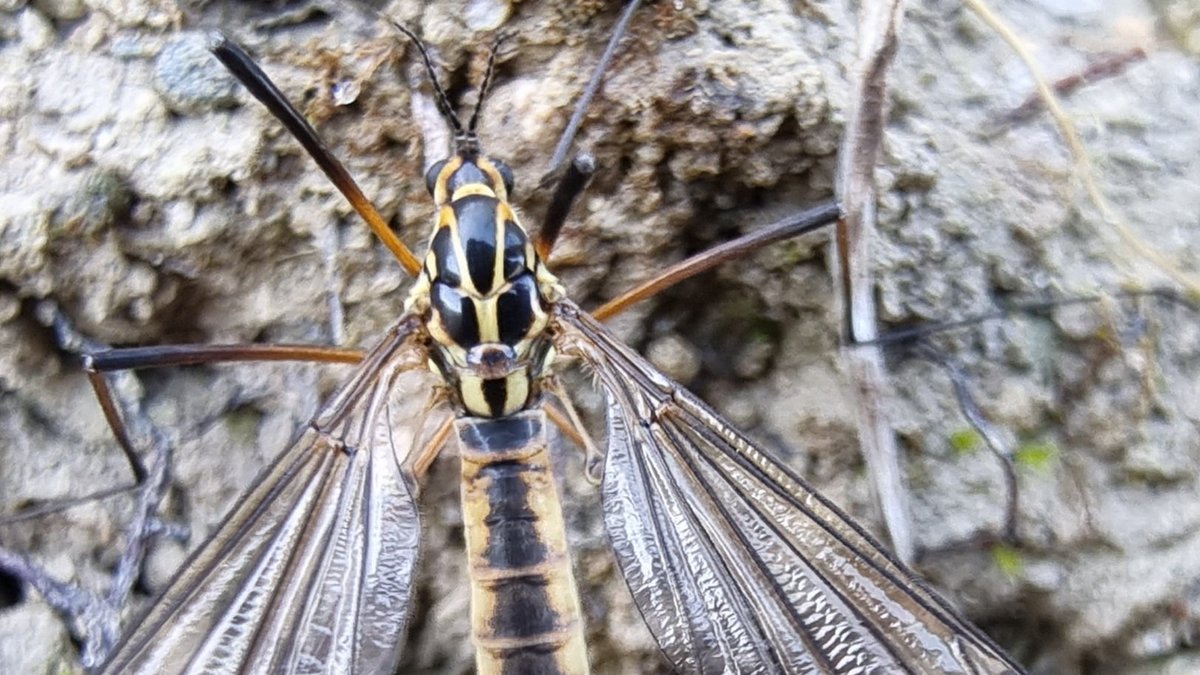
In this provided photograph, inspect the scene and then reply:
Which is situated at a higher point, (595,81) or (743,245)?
(595,81)

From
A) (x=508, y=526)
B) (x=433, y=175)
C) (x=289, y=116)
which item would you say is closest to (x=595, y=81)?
(x=433, y=175)

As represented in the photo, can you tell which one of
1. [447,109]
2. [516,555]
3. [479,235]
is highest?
[447,109]

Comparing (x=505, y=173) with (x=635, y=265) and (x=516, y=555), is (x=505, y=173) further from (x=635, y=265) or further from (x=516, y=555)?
(x=516, y=555)

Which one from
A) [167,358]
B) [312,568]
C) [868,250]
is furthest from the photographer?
[868,250]

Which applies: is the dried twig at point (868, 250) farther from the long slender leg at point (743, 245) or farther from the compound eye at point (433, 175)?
the compound eye at point (433, 175)

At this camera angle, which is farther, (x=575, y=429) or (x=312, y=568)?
(x=575, y=429)

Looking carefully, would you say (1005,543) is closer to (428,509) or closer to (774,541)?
(774,541)

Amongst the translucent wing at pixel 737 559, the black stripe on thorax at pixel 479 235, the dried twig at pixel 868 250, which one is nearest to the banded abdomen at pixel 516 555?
the translucent wing at pixel 737 559
